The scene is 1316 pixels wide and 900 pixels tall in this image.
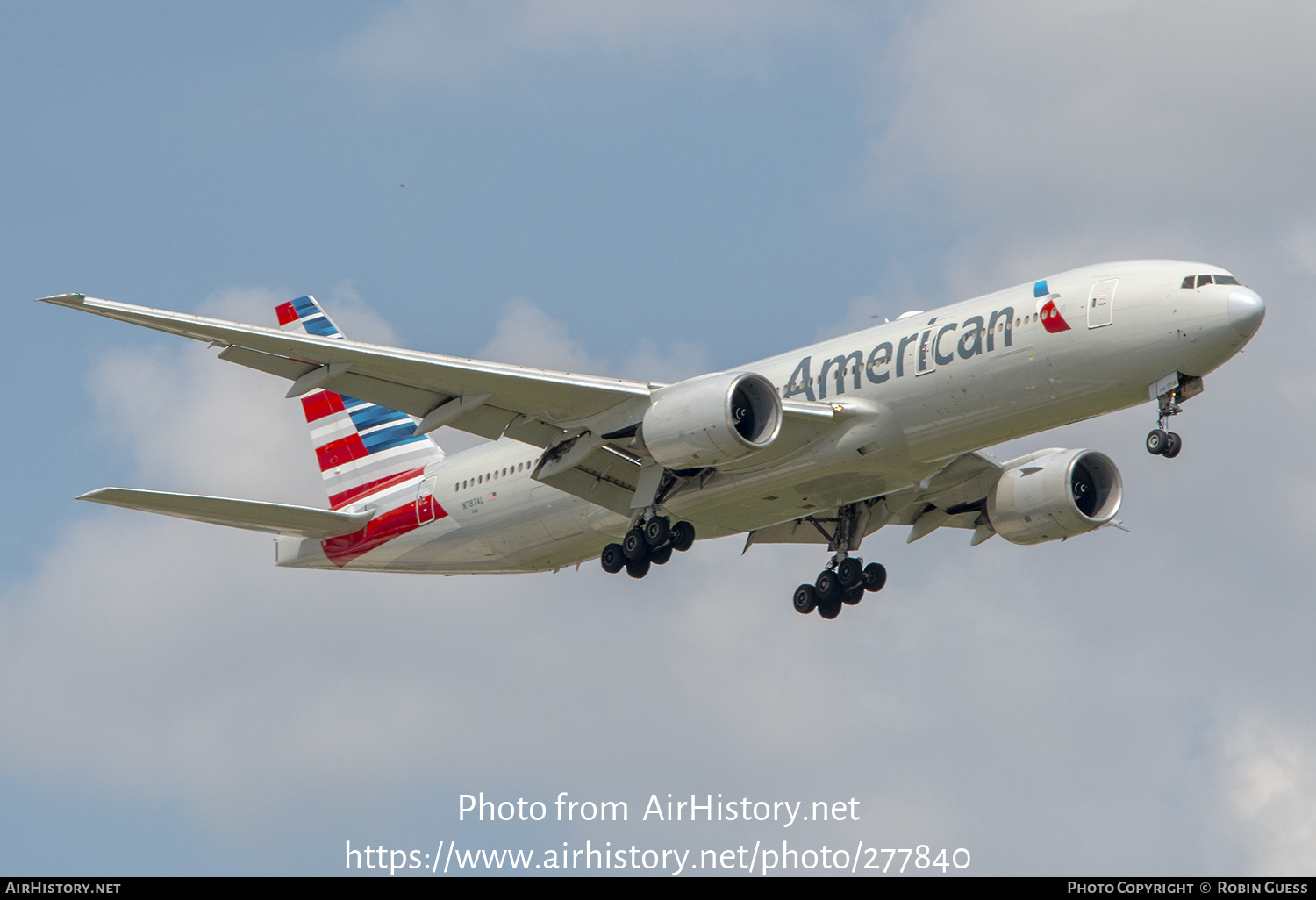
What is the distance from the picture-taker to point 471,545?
3994 centimetres

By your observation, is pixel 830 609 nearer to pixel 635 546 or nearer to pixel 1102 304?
pixel 635 546

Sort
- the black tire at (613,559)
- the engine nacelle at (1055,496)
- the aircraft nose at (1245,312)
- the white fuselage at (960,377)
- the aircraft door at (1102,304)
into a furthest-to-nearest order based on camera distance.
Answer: the engine nacelle at (1055,496) → the black tire at (613,559) → the aircraft door at (1102,304) → the white fuselage at (960,377) → the aircraft nose at (1245,312)

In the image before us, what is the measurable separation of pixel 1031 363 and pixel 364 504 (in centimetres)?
1847

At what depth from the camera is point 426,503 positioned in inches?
1613

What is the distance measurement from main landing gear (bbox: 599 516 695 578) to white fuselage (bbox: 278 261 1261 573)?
1.67ft

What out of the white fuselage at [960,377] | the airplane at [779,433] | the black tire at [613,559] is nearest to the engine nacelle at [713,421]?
the airplane at [779,433]

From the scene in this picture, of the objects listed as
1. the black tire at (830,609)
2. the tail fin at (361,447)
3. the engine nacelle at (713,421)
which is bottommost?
the black tire at (830,609)

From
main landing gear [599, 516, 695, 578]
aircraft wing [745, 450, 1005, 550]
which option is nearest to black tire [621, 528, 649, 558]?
main landing gear [599, 516, 695, 578]

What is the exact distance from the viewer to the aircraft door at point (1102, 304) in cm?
3175

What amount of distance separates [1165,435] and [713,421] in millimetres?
8503

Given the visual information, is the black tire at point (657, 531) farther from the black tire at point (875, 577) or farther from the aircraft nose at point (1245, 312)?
the aircraft nose at point (1245, 312)

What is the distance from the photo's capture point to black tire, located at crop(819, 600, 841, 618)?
40.9 metres

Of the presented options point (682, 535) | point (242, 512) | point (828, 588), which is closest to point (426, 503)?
point (242, 512)

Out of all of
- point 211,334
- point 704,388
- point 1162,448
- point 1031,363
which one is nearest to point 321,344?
point 211,334
